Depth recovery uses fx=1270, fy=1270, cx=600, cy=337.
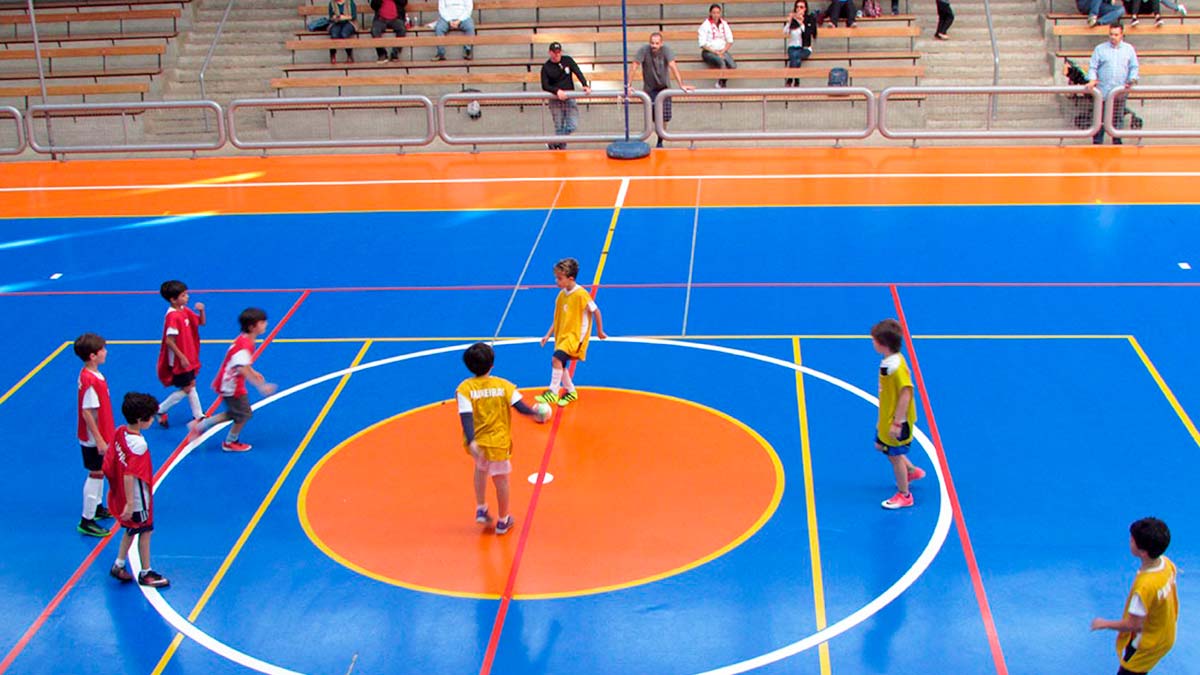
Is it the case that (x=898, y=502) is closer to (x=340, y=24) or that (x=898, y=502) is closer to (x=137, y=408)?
(x=137, y=408)

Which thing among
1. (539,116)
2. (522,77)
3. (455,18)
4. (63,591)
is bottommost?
(63,591)

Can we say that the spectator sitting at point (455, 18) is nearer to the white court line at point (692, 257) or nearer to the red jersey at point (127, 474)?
the white court line at point (692, 257)

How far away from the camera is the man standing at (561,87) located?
2222 centimetres

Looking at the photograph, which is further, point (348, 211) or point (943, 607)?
point (348, 211)

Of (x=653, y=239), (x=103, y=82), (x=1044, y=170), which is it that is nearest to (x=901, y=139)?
(x=1044, y=170)

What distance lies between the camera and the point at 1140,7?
26.2 meters

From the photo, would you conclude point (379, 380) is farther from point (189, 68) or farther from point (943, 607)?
point (189, 68)

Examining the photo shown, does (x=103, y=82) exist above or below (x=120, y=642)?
above

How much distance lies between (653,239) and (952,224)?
13.6ft

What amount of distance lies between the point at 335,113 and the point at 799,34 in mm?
9064

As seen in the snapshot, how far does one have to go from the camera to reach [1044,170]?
66.5ft

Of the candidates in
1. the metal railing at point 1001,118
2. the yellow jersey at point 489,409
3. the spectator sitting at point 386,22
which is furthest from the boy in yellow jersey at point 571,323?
the spectator sitting at point 386,22

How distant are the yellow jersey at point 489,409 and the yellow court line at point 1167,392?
597cm

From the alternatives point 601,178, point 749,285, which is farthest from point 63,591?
point 601,178
